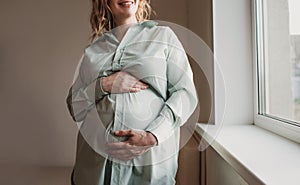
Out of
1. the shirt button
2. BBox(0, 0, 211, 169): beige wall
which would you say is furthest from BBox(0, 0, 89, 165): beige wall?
the shirt button

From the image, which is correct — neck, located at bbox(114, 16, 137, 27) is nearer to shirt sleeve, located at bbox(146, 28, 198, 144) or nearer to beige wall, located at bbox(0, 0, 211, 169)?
shirt sleeve, located at bbox(146, 28, 198, 144)

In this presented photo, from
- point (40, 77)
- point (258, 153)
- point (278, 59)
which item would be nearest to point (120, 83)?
point (258, 153)

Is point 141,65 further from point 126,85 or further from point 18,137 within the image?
point 18,137

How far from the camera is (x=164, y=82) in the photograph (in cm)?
85

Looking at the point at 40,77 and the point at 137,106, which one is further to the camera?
the point at 40,77

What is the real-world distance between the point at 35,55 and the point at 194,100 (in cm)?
138

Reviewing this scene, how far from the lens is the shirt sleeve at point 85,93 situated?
838mm

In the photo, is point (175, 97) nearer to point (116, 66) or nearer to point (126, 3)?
point (116, 66)

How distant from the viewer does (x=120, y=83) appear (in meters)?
0.82

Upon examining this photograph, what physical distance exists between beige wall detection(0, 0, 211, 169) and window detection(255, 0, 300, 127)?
3.56 ft

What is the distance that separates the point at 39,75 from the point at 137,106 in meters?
1.30

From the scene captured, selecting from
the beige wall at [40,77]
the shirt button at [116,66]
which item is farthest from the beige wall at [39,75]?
the shirt button at [116,66]

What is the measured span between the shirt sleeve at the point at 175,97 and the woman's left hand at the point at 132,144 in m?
0.02

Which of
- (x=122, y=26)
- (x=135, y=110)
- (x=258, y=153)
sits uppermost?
(x=122, y=26)
